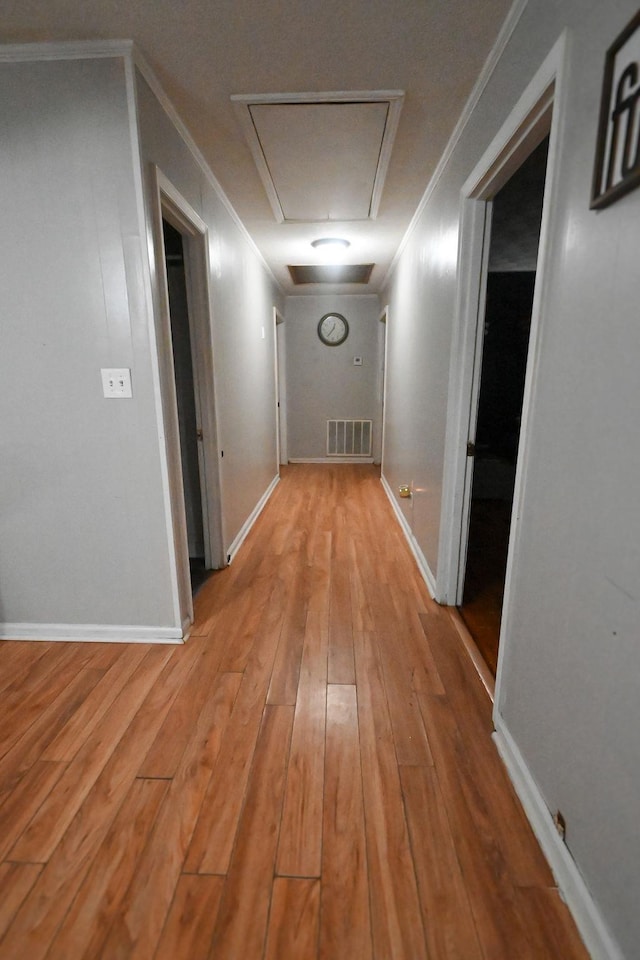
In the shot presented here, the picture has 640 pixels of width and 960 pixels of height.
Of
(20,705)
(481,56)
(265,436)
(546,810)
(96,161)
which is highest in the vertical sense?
(481,56)

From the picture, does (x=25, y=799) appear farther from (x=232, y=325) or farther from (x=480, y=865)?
(x=232, y=325)

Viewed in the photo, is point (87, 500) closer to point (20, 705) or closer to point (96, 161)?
point (20, 705)

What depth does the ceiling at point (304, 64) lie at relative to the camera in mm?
1339

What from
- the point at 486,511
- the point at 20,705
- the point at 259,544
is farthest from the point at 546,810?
the point at 486,511

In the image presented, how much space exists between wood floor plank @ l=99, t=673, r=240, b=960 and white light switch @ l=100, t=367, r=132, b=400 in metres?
1.34

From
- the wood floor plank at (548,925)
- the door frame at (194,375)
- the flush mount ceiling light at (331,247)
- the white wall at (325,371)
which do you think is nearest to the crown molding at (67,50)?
the door frame at (194,375)

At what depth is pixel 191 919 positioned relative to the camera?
94 cm

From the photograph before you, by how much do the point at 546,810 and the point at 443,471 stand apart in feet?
4.69

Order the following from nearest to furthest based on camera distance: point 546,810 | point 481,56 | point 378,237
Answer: point 546,810 < point 481,56 < point 378,237

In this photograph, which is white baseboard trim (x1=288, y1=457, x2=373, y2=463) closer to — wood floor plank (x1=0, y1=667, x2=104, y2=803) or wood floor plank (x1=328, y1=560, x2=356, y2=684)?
wood floor plank (x1=328, y1=560, x2=356, y2=684)

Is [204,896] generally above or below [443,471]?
below

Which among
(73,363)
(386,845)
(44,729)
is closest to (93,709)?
(44,729)

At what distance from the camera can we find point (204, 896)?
3.24 feet

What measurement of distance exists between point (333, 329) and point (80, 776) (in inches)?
216
